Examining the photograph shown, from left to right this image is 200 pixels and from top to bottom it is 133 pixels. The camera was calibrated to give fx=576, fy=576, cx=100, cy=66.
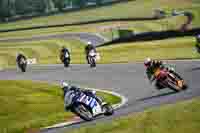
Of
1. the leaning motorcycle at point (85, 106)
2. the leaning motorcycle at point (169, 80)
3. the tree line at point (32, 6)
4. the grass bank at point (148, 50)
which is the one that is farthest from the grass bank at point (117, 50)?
the tree line at point (32, 6)

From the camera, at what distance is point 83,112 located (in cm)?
1791

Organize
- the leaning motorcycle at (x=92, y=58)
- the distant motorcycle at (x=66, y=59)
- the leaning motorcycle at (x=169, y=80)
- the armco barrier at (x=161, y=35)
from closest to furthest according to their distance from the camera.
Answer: the leaning motorcycle at (x=169, y=80) → the leaning motorcycle at (x=92, y=58) → the distant motorcycle at (x=66, y=59) → the armco barrier at (x=161, y=35)

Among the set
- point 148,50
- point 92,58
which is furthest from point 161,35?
point 92,58

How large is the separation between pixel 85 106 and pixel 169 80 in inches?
169

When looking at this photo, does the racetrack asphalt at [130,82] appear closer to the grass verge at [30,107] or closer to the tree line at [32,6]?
the grass verge at [30,107]

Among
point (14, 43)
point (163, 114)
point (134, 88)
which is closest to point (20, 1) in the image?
point (14, 43)

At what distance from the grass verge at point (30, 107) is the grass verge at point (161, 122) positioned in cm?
439

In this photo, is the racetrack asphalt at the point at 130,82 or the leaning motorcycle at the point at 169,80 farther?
the leaning motorcycle at the point at 169,80

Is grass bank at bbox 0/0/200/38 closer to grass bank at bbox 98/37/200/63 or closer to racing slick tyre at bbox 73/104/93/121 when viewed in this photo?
grass bank at bbox 98/37/200/63

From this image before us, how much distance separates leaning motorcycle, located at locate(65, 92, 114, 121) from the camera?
Answer: 17688 millimetres

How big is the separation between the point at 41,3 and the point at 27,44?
206 ft

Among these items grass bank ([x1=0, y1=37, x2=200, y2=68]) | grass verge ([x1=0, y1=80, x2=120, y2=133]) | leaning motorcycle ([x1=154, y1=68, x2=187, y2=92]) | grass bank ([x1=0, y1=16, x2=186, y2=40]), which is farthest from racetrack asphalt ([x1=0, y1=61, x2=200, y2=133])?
grass bank ([x1=0, y1=16, x2=186, y2=40])

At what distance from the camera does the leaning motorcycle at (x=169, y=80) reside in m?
20.6

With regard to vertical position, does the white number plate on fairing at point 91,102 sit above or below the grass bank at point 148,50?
above
